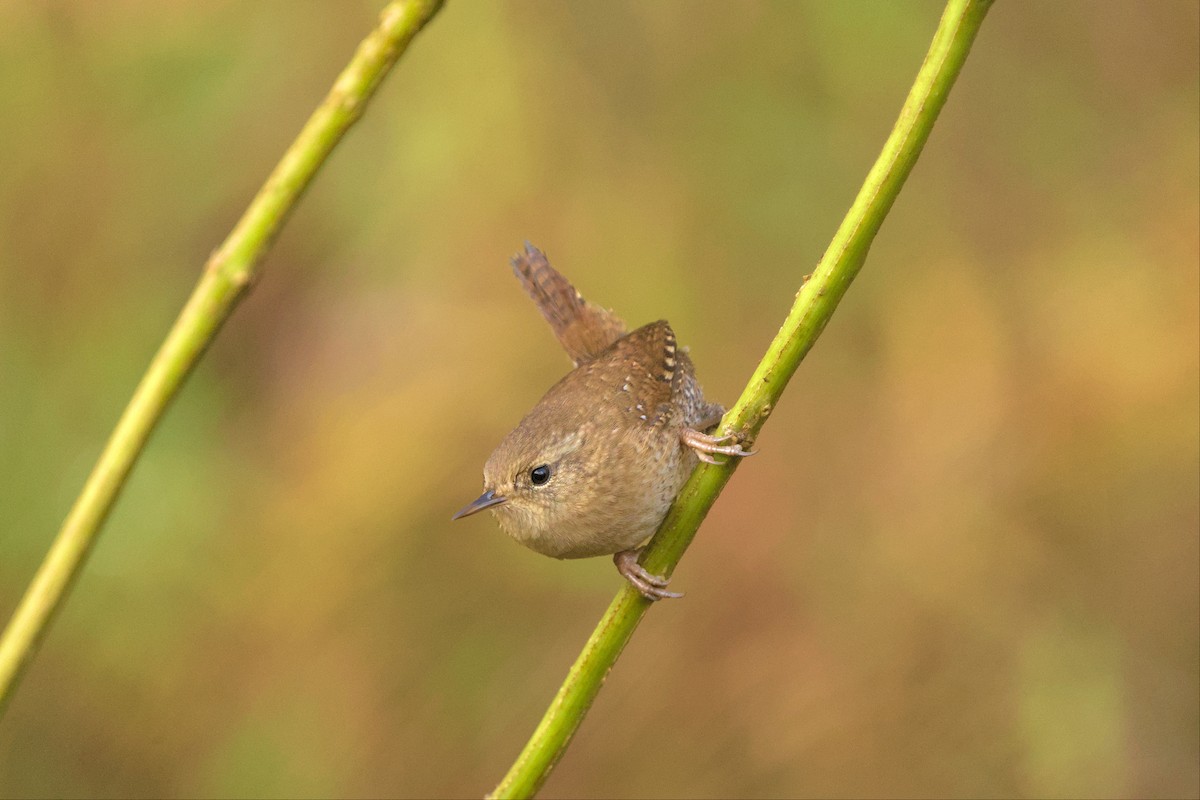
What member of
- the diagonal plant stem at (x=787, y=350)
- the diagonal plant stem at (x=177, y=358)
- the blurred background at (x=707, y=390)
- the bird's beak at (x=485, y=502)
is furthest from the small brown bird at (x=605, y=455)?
the blurred background at (x=707, y=390)

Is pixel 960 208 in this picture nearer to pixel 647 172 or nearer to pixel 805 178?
pixel 805 178

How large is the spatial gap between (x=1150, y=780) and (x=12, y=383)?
12.2 feet

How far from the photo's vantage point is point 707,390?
4.05 metres

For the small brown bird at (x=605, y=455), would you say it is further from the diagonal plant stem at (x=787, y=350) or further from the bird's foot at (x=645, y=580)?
the diagonal plant stem at (x=787, y=350)

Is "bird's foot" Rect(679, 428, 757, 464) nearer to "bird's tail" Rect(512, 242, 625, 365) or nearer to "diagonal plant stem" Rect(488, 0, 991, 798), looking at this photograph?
"diagonal plant stem" Rect(488, 0, 991, 798)

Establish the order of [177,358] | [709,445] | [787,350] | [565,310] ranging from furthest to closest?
[565,310] < [709,445] < [787,350] < [177,358]

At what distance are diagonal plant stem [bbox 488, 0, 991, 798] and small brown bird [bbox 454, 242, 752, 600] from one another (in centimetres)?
41

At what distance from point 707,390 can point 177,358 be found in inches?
129

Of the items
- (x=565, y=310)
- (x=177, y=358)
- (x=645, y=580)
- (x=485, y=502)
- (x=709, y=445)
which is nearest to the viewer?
(x=177, y=358)

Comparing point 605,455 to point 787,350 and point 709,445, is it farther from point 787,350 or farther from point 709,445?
point 787,350

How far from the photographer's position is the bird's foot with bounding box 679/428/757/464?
1598 mm

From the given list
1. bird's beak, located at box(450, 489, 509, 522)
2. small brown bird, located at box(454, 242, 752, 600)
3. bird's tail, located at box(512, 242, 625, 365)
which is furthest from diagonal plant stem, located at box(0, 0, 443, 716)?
bird's tail, located at box(512, 242, 625, 365)

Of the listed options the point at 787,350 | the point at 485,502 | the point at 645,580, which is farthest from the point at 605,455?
the point at 787,350

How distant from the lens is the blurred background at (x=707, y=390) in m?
3.79
